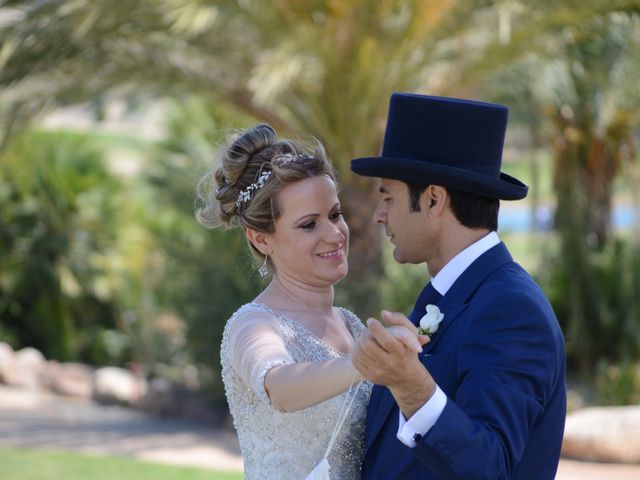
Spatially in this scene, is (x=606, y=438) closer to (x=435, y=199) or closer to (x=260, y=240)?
(x=260, y=240)

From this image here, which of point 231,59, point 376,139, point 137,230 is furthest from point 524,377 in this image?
point 137,230

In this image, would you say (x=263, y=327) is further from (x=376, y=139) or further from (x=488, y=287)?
(x=376, y=139)

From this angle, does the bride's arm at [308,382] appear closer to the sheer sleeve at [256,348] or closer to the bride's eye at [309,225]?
the sheer sleeve at [256,348]

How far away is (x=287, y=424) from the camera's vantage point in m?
3.19

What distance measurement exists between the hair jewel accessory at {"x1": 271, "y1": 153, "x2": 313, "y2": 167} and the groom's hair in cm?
72

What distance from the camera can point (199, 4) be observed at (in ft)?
29.9

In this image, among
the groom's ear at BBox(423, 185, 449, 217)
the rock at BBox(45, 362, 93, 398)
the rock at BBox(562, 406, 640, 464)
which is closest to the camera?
the groom's ear at BBox(423, 185, 449, 217)

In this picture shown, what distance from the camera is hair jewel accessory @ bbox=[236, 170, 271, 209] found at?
10.9ft

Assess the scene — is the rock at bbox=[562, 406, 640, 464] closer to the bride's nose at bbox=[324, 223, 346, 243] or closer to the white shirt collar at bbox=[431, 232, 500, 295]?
the bride's nose at bbox=[324, 223, 346, 243]

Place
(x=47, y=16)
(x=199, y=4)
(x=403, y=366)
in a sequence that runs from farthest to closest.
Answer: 1. (x=47, y=16)
2. (x=199, y=4)
3. (x=403, y=366)

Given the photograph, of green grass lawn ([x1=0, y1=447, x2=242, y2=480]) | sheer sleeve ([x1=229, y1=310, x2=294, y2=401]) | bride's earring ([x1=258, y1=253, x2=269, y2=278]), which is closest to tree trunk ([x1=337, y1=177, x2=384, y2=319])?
green grass lawn ([x1=0, y1=447, x2=242, y2=480])

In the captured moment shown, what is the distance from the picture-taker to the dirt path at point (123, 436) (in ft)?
33.2

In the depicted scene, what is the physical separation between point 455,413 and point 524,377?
20cm

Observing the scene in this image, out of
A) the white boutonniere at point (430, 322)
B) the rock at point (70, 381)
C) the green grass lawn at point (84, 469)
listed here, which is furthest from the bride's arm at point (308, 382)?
the rock at point (70, 381)
